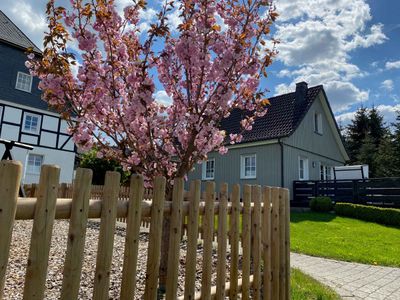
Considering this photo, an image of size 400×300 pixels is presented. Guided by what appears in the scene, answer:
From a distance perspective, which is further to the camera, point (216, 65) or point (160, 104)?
point (160, 104)

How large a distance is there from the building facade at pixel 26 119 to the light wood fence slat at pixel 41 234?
62.7ft

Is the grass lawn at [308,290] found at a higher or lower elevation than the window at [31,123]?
lower

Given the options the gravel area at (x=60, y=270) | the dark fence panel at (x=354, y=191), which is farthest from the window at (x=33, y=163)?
the dark fence panel at (x=354, y=191)

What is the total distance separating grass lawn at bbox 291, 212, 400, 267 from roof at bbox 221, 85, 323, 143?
595cm

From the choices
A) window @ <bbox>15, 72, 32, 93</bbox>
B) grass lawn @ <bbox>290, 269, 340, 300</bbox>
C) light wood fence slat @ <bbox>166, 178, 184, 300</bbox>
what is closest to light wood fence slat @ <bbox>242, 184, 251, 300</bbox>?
light wood fence slat @ <bbox>166, 178, 184, 300</bbox>

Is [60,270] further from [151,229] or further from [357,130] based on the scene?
[357,130]

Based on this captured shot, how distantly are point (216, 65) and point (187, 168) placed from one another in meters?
1.32

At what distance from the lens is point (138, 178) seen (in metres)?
2.28

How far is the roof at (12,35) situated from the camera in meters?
20.8

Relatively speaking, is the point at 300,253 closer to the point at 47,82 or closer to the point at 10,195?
the point at 47,82

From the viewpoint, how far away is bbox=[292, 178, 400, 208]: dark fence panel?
14117 mm

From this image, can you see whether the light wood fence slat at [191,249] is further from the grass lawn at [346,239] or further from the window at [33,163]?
the window at [33,163]

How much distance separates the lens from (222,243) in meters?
3.13

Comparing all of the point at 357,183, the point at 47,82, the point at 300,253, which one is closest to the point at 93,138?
the point at 47,82
